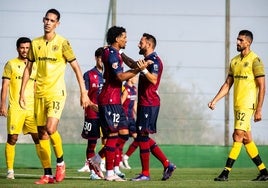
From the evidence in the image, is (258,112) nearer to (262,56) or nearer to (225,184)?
(225,184)

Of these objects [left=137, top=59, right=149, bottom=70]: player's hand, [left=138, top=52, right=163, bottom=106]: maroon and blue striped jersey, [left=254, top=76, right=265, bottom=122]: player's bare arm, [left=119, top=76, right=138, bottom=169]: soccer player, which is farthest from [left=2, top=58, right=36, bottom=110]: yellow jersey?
[left=119, top=76, right=138, bottom=169]: soccer player

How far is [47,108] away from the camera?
48.7ft

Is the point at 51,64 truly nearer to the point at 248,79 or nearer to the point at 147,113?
the point at 147,113

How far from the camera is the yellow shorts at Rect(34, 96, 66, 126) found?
14766 mm

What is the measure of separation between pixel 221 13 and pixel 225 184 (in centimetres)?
1069

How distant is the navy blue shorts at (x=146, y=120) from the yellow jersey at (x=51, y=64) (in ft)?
5.99

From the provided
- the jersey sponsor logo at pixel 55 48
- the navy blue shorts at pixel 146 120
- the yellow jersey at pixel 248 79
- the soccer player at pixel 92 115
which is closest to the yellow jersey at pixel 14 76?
the soccer player at pixel 92 115

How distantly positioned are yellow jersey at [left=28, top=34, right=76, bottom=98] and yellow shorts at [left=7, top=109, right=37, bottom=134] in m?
2.68

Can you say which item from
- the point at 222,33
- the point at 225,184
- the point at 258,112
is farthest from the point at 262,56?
the point at 225,184

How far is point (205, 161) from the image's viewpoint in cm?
2475

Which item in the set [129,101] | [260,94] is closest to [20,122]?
[260,94]

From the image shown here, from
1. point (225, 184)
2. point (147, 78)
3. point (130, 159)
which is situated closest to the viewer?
point (225, 184)

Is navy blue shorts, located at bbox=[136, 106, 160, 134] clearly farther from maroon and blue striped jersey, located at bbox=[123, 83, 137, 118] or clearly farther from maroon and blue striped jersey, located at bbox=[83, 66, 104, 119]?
maroon and blue striped jersey, located at bbox=[123, 83, 137, 118]

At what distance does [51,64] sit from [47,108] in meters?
0.62
